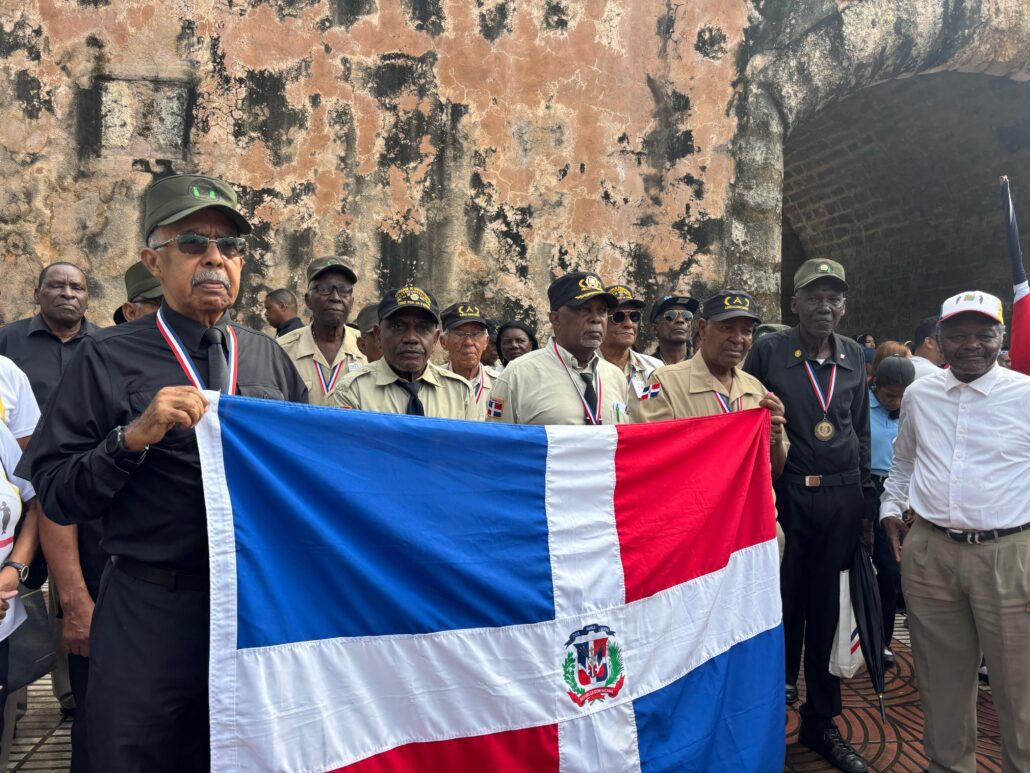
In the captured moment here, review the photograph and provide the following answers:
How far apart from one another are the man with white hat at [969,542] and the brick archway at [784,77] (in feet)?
16.2

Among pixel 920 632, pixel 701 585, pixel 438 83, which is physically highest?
pixel 438 83

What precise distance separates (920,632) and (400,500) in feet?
7.25

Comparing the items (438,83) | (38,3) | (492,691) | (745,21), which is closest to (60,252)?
(38,3)

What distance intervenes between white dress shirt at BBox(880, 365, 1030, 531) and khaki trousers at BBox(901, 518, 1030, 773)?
0.34 ft

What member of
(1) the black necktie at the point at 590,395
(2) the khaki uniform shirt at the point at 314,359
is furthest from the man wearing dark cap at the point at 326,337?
(1) the black necktie at the point at 590,395

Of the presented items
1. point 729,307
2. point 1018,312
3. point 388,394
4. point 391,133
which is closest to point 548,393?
point 388,394

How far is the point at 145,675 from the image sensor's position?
6.37 ft

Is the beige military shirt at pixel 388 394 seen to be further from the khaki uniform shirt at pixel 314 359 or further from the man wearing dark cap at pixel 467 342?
the man wearing dark cap at pixel 467 342

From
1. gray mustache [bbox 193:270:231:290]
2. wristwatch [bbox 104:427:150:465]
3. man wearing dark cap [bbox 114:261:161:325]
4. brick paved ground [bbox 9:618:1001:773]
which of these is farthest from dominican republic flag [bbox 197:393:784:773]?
man wearing dark cap [bbox 114:261:161:325]

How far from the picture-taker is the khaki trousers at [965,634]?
290 centimetres

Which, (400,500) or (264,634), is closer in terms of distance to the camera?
(264,634)

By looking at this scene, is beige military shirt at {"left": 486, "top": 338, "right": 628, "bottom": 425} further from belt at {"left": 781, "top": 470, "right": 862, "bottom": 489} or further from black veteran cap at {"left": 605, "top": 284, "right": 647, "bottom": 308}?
black veteran cap at {"left": 605, "top": 284, "right": 647, "bottom": 308}

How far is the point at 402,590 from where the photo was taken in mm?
2361

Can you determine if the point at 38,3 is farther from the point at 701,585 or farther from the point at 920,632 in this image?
the point at 920,632
